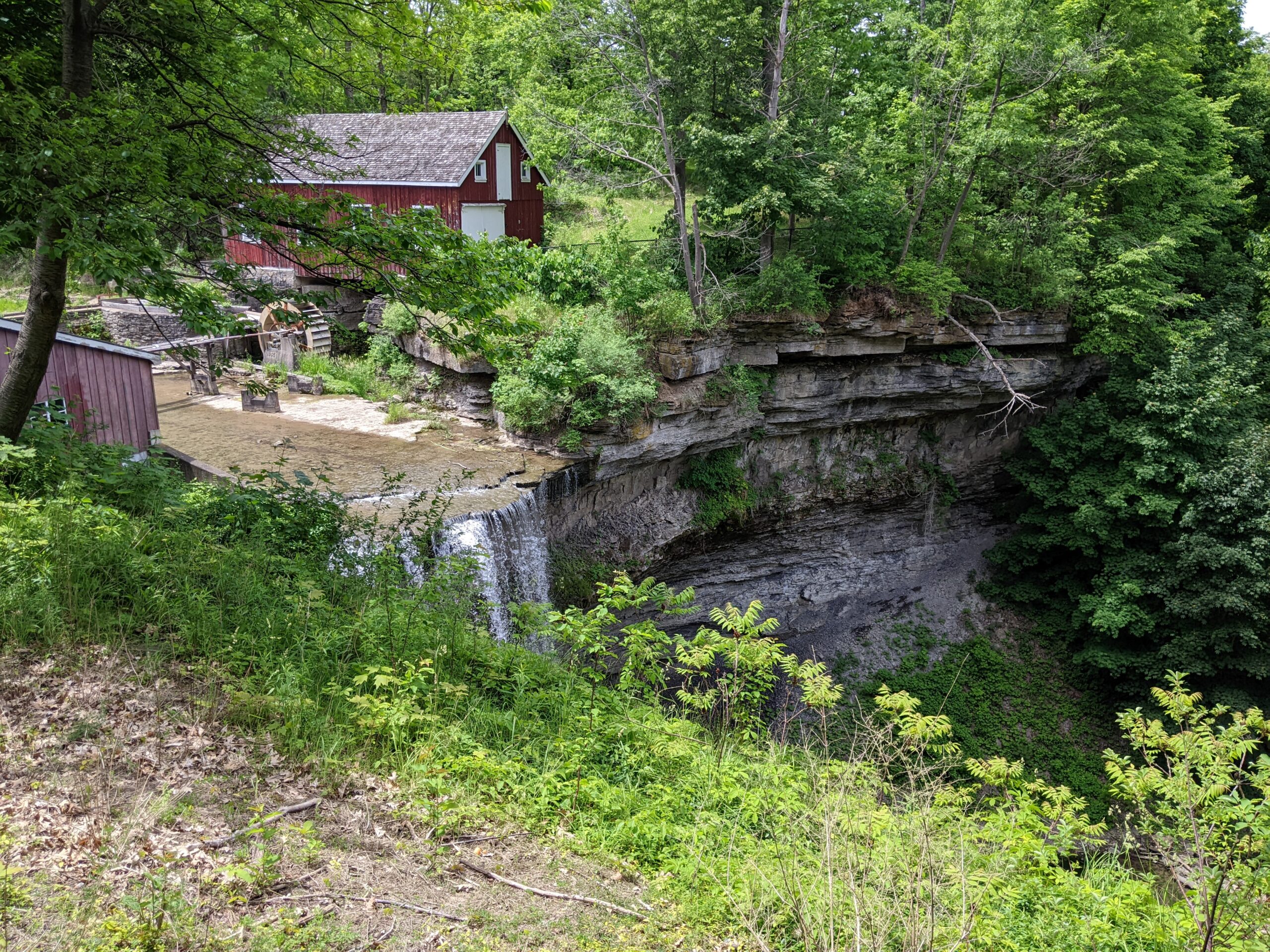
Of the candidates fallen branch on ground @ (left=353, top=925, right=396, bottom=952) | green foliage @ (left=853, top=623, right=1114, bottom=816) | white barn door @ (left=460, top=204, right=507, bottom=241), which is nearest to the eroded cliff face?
green foliage @ (left=853, top=623, right=1114, bottom=816)

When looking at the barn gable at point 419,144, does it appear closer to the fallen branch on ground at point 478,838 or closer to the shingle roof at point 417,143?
the shingle roof at point 417,143

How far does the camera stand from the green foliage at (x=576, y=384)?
14.2 meters

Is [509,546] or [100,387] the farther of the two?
[509,546]

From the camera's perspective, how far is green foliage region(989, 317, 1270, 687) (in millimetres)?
→ 16172

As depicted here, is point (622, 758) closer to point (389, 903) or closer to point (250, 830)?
point (389, 903)

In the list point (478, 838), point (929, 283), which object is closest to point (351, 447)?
point (478, 838)

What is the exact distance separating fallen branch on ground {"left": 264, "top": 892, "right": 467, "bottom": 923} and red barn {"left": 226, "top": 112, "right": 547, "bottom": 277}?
18.4 meters

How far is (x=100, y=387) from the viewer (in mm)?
10438

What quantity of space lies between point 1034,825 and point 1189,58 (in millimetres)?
22727

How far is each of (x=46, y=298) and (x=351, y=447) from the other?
8036mm

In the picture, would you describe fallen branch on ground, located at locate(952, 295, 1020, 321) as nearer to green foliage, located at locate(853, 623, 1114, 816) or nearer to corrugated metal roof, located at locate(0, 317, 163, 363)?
green foliage, located at locate(853, 623, 1114, 816)

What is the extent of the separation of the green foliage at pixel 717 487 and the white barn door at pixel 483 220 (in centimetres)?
864

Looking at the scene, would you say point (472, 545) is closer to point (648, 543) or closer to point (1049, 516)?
point (648, 543)

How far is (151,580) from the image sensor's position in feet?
19.3
